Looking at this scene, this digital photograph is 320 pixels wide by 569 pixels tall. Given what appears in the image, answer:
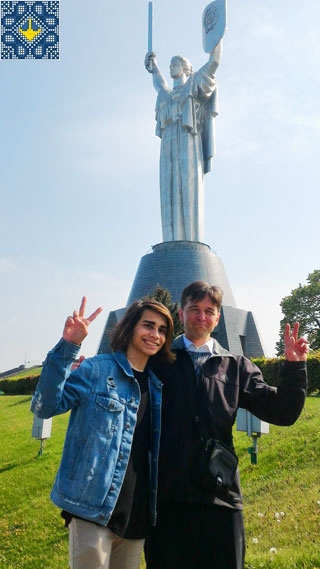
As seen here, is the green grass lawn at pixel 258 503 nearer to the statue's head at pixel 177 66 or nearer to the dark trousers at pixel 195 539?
the dark trousers at pixel 195 539

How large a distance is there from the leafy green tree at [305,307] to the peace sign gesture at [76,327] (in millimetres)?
25347

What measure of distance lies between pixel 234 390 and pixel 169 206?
19.2m

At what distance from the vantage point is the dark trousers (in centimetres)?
216

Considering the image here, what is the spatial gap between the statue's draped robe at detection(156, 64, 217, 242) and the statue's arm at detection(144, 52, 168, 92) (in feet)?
1.80

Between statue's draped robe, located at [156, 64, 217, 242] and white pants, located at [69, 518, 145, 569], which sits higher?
statue's draped robe, located at [156, 64, 217, 242]

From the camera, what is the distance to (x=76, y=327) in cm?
226

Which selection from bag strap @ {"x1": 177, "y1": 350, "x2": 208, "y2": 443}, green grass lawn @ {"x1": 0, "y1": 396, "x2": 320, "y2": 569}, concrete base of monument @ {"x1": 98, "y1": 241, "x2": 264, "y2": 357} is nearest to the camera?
bag strap @ {"x1": 177, "y1": 350, "x2": 208, "y2": 443}

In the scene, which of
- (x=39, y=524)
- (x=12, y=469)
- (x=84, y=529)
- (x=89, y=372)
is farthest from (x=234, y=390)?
(x=12, y=469)

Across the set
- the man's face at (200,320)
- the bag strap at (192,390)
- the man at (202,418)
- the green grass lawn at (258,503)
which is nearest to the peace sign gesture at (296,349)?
the man at (202,418)

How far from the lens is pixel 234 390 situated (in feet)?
8.09

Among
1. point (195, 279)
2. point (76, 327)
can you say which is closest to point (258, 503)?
point (76, 327)

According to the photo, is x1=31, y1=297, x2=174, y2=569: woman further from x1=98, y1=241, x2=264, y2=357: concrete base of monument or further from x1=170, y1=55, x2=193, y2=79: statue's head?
x1=170, y1=55, x2=193, y2=79: statue's head

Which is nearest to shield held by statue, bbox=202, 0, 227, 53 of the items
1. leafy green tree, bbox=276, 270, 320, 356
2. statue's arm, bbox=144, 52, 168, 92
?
statue's arm, bbox=144, 52, 168, 92

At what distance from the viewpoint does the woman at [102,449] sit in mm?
2043
